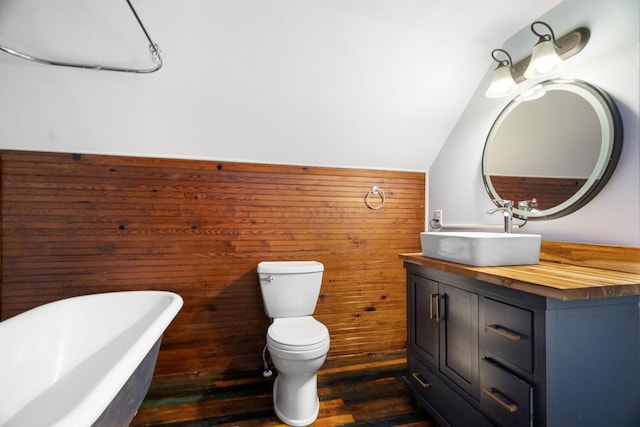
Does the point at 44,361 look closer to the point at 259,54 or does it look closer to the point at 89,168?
the point at 89,168

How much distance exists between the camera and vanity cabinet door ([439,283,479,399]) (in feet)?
4.08

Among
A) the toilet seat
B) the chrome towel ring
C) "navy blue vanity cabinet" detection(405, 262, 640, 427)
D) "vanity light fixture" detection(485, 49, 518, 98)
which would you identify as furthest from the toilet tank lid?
"vanity light fixture" detection(485, 49, 518, 98)

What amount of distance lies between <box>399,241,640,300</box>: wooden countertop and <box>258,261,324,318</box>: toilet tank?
81 cm

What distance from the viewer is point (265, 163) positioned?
7.17 ft

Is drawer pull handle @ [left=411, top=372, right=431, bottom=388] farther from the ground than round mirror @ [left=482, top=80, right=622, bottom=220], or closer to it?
closer to it

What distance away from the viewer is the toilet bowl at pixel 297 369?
1.53m

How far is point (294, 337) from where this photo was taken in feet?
5.28

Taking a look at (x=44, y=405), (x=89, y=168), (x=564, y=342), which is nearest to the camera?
(x=564, y=342)

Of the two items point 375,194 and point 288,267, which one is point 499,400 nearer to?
point 288,267

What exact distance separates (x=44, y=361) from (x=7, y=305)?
3.14ft

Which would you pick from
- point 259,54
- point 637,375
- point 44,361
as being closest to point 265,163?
point 259,54

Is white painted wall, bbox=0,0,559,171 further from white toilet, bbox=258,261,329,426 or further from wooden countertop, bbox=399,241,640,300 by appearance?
wooden countertop, bbox=399,241,640,300

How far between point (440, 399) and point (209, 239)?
1.79 m

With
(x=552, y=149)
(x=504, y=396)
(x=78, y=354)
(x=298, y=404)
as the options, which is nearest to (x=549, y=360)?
(x=504, y=396)
